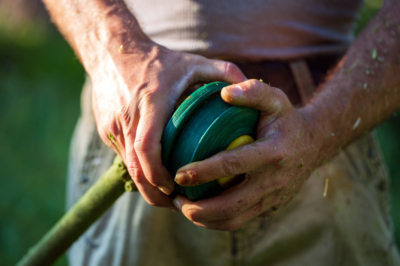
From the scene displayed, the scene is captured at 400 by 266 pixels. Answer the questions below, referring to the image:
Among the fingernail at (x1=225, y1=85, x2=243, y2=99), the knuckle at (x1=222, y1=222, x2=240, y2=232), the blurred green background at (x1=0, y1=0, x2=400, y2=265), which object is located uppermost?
the fingernail at (x1=225, y1=85, x2=243, y2=99)

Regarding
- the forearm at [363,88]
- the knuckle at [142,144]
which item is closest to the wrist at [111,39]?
the knuckle at [142,144]

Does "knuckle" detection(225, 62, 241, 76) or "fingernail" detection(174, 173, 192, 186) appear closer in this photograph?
"fingernail" detection(174, 173, 192, 186)

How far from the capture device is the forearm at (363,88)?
1137mm

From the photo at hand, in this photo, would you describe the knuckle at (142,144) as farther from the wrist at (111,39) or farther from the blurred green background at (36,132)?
the blurred green background at (36,132)

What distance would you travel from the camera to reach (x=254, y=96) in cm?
85

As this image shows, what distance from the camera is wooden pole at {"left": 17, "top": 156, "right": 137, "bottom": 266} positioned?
1089 mm

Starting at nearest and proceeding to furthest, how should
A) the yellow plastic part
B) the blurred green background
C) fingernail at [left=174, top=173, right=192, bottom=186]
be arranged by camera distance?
fingernail at [left=174, top=173, right=192, bottom=186] → the yellow plastic part → the blurred green background

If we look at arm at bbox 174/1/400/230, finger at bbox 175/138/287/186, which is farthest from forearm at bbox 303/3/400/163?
finger at bbox 175/138/287/186

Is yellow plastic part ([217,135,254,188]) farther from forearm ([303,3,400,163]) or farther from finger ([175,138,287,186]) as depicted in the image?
forearm ([303,3,400,163])

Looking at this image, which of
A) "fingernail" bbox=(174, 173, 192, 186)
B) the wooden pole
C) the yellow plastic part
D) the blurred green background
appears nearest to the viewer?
"fingernail" bbox=(174, 173, 192, 186)

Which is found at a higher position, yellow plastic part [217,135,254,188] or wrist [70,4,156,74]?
wrist [70,4,156,74]

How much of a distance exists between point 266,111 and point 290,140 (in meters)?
0.11

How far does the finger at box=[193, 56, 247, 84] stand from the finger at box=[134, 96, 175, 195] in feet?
0.59

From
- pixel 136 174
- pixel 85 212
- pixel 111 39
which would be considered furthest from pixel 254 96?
pixel 85 212
